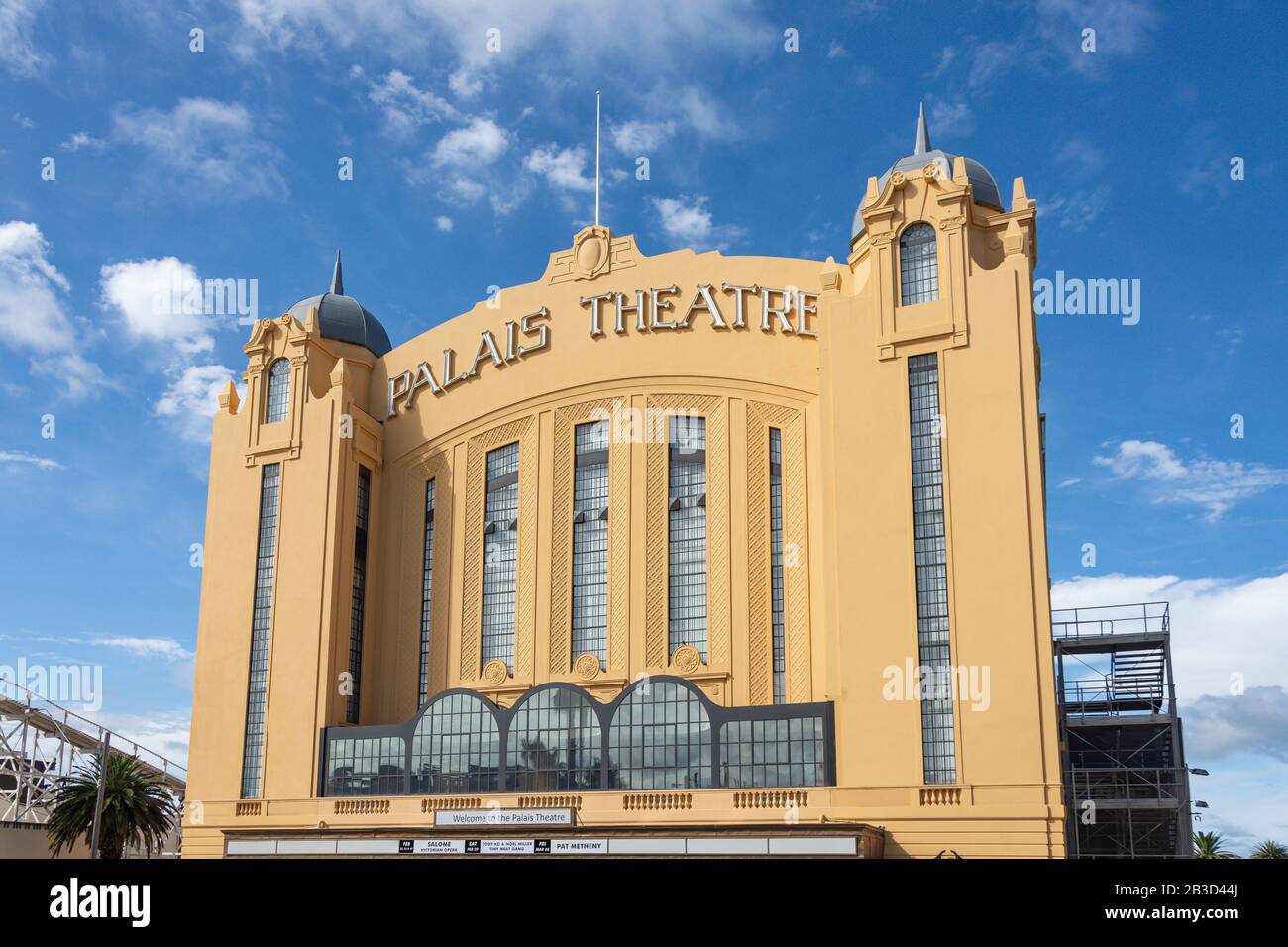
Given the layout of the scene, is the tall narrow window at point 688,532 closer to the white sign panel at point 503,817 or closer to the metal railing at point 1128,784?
the white sign panel at point 503,817

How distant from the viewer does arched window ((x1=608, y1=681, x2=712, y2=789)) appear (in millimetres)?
41875

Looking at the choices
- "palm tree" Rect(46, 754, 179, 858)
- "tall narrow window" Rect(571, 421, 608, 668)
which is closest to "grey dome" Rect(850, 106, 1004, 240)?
"tall narrow window" Rect(571, 421, 608, 668)

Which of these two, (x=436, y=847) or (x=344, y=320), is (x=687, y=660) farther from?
(x=344, y=320)

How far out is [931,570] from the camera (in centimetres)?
4088

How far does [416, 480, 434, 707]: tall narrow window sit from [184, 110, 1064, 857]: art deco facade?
0.20 meters

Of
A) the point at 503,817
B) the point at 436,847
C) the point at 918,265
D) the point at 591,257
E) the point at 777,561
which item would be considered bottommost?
the point at 436,847

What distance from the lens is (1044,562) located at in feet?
129

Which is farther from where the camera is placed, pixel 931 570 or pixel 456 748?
pixel 456 748

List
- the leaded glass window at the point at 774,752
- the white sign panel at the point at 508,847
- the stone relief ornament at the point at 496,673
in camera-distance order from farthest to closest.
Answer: the stone relief ornament at the point at 496,673 → the white sign panel at the point at 508,847 → the leaded glass window at the point at 774,752

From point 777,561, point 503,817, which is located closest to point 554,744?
point 503,817

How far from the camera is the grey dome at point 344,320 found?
55.9 meters

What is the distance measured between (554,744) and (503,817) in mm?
3279

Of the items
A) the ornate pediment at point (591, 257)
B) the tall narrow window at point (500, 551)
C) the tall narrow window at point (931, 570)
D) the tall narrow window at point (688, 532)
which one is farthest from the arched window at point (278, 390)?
the tall narrow window at point (931, 570)

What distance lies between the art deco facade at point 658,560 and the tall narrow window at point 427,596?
0.65ft
